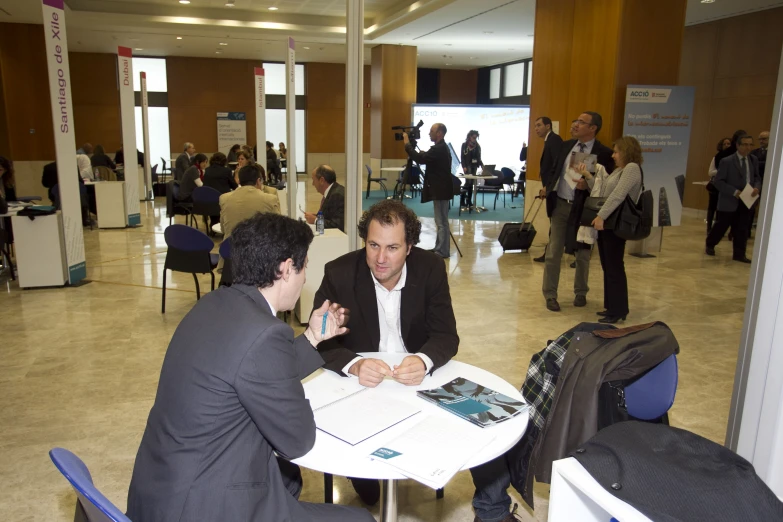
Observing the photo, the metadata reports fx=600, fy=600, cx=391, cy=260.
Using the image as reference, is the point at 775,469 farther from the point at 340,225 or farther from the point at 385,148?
the point at 385,148

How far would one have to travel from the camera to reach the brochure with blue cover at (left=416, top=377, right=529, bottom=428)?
6.12ft

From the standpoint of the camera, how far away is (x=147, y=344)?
4684mm

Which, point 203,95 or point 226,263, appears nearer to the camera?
point 226,263

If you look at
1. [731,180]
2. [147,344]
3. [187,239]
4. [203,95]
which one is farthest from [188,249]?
[203,95]

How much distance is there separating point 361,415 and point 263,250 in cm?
61

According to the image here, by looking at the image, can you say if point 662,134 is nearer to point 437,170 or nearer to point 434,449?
point 437,170

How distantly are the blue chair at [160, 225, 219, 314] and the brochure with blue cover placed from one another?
3.54m

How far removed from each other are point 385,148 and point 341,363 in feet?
46.9

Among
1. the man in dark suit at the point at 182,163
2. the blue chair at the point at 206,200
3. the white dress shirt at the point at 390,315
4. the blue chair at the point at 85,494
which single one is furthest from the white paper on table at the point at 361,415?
the man in dark suit at the point at 182,163

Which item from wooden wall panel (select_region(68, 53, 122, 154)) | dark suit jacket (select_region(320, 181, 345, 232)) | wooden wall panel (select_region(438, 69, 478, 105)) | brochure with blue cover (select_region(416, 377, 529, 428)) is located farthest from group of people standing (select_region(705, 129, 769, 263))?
wooden wall panel (select_region(68, 53, 122, 154))

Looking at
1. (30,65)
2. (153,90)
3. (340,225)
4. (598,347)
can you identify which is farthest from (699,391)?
(153,90)

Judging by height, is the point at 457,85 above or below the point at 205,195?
above

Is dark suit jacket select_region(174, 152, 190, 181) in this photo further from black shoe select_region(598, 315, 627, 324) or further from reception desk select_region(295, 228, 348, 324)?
black shoe select_region(598, 315, 627, 324)

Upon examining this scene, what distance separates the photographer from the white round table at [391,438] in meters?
1.58
